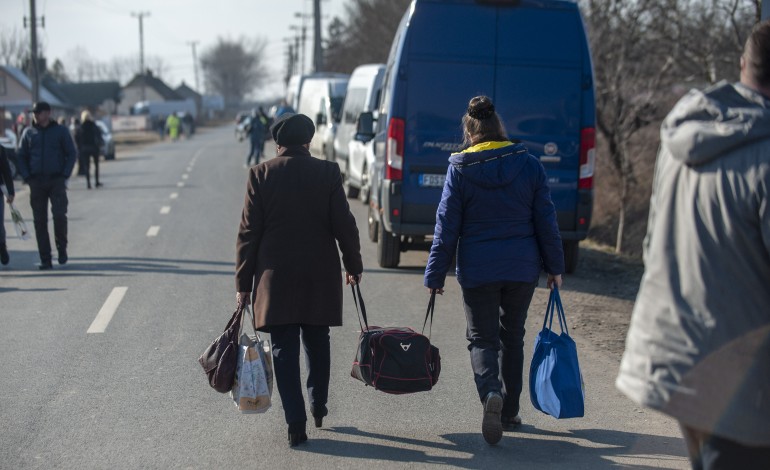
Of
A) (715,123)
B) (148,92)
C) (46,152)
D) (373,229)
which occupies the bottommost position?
(148,92)

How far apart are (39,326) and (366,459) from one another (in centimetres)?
448

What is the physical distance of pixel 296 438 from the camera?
5355 mm

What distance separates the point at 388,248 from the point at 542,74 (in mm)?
2694

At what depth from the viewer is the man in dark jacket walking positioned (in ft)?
38.0

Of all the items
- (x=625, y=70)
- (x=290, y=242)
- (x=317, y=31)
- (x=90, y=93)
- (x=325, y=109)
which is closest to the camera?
(x=290, y=242)

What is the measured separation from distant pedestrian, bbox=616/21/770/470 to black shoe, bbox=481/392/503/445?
2357 millimetres

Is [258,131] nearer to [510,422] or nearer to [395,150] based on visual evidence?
[395,150]

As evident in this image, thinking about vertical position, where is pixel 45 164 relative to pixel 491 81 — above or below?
below

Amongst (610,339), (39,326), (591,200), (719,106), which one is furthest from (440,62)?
(719,106)

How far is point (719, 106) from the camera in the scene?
2.81 meters

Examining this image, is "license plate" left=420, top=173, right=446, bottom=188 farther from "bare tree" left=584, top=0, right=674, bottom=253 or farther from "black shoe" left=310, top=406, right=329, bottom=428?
"bare tree" left=584, top=0, right=674, bottom=253

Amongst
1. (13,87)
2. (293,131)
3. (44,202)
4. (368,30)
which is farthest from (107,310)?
(13,87)

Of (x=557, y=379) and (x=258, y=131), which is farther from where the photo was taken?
(x=258, y=131)

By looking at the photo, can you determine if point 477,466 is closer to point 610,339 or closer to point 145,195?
point 610,339
